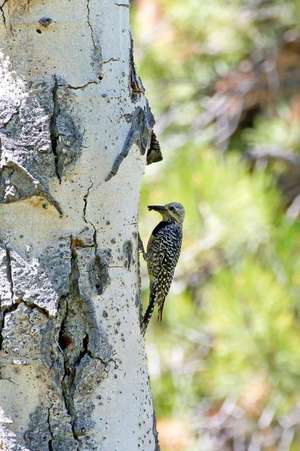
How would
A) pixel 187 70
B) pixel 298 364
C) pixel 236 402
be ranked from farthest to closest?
pixel 187 70 → pixel 236 402 → pixel 298 364

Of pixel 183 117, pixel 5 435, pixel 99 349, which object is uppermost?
pixel 183 117

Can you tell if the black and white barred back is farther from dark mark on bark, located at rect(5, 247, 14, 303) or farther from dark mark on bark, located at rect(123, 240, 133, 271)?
dark mark on bark, located at rect(5, 247, 14, 303)

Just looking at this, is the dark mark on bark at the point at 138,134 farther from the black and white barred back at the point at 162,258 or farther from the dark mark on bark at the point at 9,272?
the black and white barred back at the point at 162,258

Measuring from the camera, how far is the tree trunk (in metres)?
1.56

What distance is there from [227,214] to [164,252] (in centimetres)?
80

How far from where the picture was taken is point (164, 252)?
279 centimetres

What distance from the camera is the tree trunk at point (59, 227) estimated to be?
5.13ft

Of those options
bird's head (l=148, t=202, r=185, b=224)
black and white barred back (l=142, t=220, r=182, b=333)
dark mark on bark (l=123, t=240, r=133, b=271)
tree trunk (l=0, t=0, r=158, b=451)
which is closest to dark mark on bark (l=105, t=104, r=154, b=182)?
tree trunk (l=0, t=0, r=158, b=451)

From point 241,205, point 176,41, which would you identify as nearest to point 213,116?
point 176,41

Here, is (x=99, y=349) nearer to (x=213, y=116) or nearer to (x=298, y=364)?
(x=298, y=364)

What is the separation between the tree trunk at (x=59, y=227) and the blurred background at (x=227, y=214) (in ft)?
5.93

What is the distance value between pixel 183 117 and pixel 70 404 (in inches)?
109

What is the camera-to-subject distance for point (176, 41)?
4.05 meters

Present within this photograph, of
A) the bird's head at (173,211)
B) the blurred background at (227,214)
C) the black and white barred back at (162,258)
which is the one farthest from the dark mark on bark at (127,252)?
the blurred background at (227,214)
